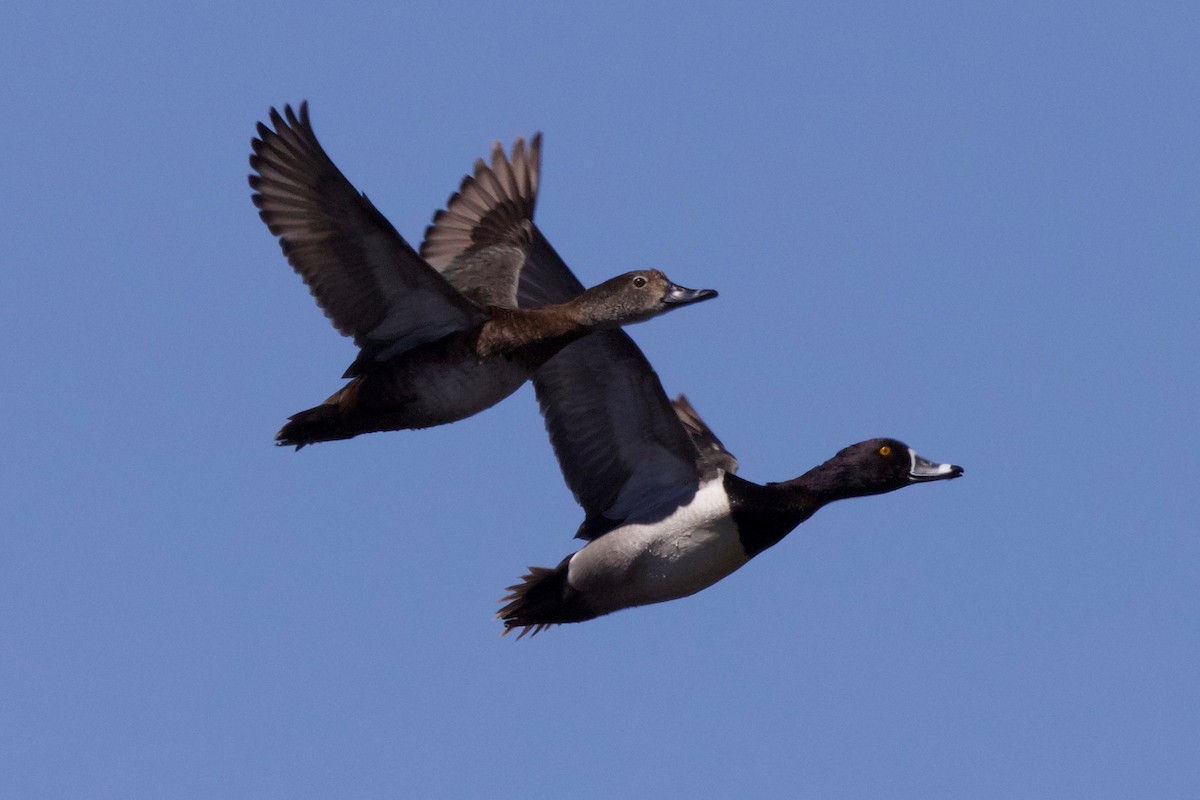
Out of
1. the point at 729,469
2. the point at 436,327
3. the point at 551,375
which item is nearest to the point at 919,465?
the point at 729,469

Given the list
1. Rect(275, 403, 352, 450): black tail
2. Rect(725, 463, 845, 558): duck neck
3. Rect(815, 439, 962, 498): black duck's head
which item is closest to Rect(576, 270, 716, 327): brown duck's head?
Rect(725, 463, 845, 558): duck neck

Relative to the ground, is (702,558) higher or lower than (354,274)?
lower

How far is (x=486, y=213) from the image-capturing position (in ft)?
51.1

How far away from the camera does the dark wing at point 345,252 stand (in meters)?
12.8

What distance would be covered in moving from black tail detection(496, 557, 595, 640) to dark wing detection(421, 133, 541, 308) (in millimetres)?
2341

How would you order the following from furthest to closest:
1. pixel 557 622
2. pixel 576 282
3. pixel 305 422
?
pixel 576 282, pixel 557 622, pixel 305 422

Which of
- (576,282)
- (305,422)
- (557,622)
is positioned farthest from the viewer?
(576,282)

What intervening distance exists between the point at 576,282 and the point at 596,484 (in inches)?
80.9

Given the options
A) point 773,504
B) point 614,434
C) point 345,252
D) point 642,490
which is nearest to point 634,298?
point 614,434

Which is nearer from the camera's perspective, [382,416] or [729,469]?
[382,416]

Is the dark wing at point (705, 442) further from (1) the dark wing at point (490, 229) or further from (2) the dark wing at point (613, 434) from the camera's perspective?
(1) the dark wing at point (490, 229)

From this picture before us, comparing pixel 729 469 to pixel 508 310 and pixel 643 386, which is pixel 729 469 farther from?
pixel 508 310

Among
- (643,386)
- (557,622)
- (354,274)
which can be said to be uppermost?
(354,274)

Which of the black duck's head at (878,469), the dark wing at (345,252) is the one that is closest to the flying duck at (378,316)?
the dark wing at (345,252)
